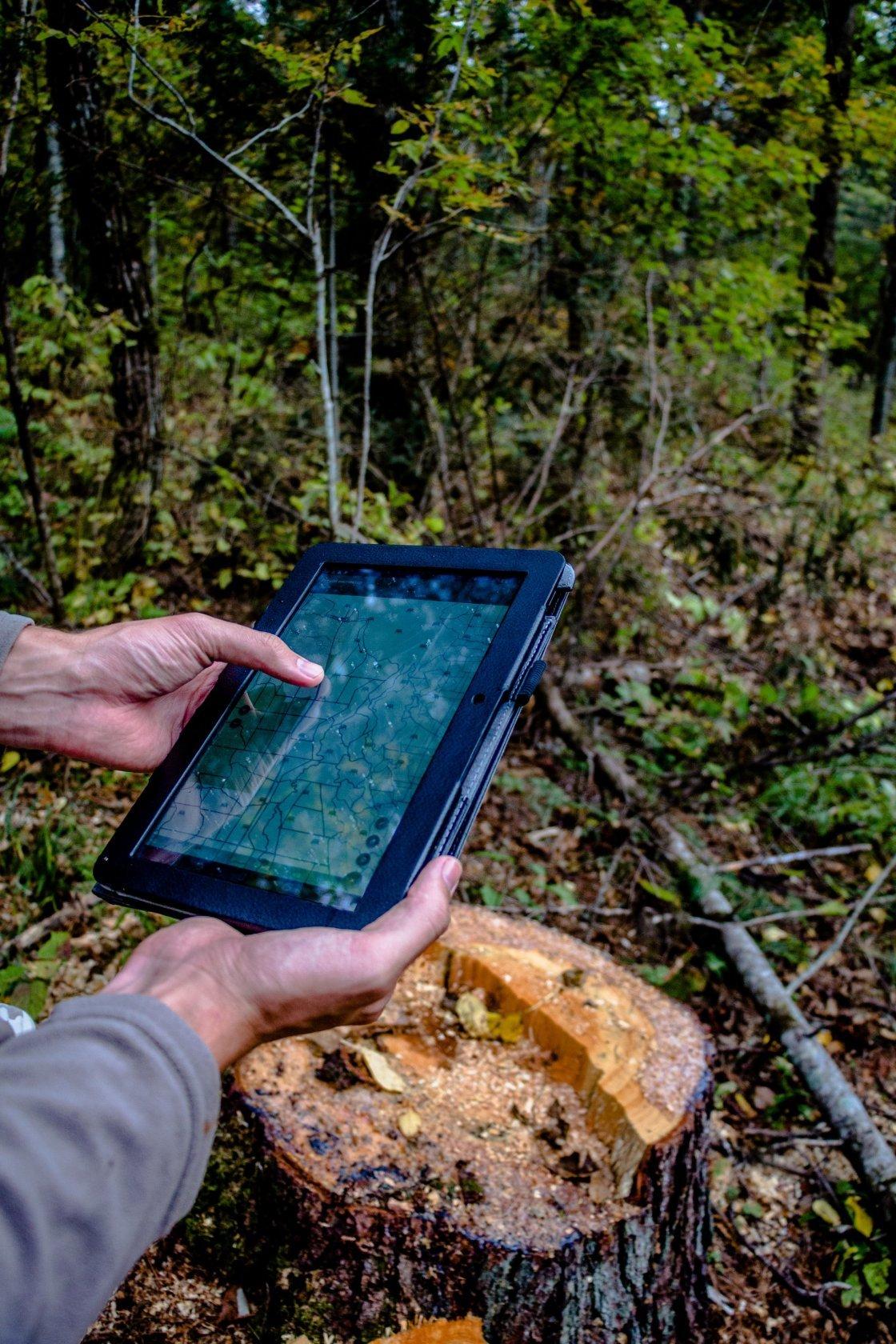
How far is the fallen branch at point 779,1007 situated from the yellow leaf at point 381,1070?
62.8 inches

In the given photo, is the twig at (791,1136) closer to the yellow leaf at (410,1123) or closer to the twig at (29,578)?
the yellow leaf at (410,1123)

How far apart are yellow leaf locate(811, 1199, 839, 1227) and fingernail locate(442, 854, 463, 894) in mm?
2187

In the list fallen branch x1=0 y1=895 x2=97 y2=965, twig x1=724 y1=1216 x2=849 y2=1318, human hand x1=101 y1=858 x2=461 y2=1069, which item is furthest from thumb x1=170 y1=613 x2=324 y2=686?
twig x1=724 y1=1216 x2=849 y2=1318

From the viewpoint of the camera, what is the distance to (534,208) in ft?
17.2

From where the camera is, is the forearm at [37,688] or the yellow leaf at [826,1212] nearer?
the forearm at [37,688]

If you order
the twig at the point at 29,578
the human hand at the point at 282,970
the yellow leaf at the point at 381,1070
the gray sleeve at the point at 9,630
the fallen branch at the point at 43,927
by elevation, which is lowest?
the fallen branch at the point at 43,927

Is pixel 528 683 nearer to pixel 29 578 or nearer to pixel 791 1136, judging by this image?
pixel 791 1136

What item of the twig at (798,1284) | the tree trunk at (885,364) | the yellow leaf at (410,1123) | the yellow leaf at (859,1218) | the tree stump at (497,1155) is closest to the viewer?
the tree stump at (497,1155)

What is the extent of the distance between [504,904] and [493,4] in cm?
321

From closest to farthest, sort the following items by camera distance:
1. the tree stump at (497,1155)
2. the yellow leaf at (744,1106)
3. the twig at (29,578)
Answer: the tree stump at (497,1155) < the yellow leaf at (744,1106) < the twig at (29,578)

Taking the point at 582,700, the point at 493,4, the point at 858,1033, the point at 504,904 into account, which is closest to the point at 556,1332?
the point at 504,904

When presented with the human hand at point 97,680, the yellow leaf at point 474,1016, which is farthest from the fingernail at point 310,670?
the yellow leaf at point 474,1016

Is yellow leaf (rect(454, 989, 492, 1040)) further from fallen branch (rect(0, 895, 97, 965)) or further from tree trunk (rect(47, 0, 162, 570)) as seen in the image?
tree trunk (rect(47, 0, 162, 570))

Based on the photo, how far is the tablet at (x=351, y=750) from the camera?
114 centimetres
